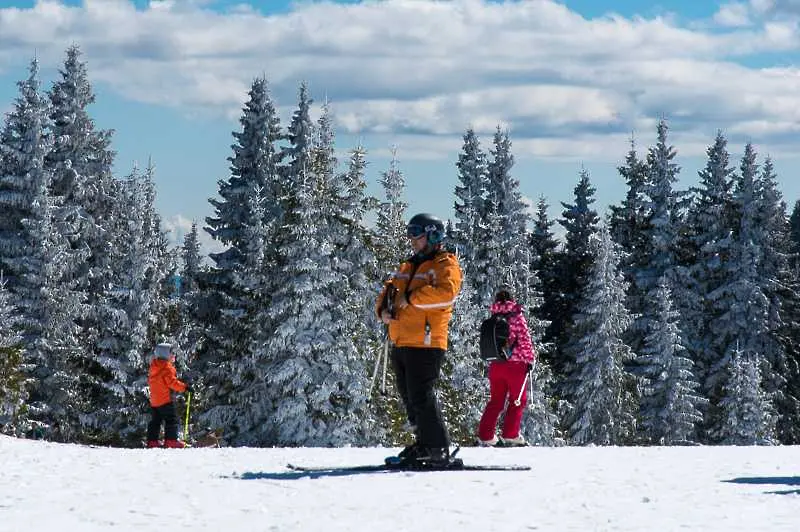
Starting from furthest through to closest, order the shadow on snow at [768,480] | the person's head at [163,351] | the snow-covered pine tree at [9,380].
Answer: the snow-covered pine tree at [9,380]
the person's head at [163,351]
the shadow on snow at [768,480]

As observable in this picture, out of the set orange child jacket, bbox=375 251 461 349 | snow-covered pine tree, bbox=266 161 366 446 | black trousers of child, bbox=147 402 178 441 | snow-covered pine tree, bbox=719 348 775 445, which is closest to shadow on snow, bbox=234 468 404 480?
orange child jacket, bbox=375 251 461 349

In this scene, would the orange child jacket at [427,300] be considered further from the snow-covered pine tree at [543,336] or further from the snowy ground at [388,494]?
the snow-covered pine tree at [543,336]

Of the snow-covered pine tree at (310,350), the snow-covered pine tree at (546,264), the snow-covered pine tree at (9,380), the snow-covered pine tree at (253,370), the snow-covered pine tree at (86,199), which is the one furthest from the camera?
the snow-covered pine tree at (546,264)

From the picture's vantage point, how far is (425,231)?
1069cm

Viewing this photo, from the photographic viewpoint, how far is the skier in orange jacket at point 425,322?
35.1 feet

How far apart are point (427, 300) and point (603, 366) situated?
45606mm

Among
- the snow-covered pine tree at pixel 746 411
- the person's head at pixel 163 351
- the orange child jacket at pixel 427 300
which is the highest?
the orange child jacket at pixel 427 300

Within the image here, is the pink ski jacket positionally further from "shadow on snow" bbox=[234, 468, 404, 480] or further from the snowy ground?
"shadow on snow" bbox=[234, 468, 404, 480]

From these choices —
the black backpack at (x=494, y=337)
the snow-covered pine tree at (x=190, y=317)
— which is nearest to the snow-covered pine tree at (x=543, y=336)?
the snow-covered pine tree at (x=190, y=317)

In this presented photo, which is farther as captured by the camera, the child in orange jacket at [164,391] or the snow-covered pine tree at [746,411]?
the snow-covered pine tree at [746,411]

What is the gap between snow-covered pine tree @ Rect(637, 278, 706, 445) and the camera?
54438 mm

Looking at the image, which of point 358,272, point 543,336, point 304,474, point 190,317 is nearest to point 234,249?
point 190,317

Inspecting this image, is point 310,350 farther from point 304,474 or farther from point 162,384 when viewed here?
point 304,474

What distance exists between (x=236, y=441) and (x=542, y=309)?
111 feet
